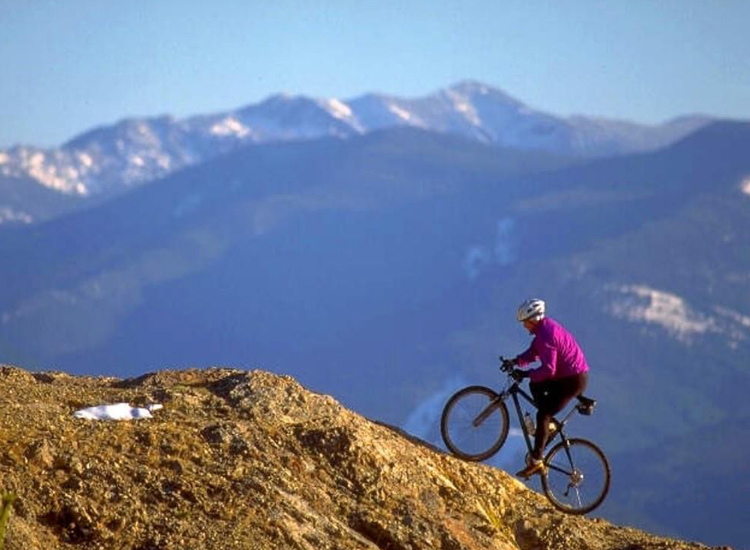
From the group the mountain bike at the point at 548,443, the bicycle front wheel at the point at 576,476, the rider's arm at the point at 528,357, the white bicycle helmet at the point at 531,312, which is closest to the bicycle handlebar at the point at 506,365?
the mountain bike at the point at 548,443

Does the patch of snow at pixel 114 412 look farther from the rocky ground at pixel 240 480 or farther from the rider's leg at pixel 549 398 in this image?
the rider's leg at pixel 549 398

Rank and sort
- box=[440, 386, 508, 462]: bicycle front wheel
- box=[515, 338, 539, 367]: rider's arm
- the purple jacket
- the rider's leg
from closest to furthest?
the purple jacket → box=[515, 338, 539, 367]: rider's arm → the rider's leg → box=[440, 386, 508, 462]: bicycle front wheel

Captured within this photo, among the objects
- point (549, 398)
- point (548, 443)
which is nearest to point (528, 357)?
point (549, 398)

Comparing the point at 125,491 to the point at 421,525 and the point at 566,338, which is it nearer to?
the point at 421,525

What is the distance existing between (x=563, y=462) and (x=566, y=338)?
74.5 inches

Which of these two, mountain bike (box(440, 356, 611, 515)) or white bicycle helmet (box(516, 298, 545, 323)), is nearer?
white bicycle helmet (box(516, 298, 545, 323))

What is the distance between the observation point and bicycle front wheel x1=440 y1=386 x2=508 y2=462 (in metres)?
21.7

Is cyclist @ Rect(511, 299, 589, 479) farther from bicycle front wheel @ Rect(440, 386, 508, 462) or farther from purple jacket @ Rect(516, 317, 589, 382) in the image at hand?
bicycle front wheel @ Rect(440, 386, 508, 462)

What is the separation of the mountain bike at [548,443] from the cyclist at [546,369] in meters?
0.19

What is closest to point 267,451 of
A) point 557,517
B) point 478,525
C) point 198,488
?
point 198,488

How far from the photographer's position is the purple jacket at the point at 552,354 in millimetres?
20406

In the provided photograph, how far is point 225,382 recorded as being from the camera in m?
20.7

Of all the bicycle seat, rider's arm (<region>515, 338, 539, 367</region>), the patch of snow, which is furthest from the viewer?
the bicycle seat

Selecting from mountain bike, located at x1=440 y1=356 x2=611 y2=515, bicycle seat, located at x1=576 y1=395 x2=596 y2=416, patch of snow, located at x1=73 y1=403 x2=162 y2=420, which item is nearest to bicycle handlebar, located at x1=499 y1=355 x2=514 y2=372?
mountain bike, located at x1=440 y1=356 x2=611 y2=515
